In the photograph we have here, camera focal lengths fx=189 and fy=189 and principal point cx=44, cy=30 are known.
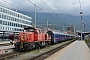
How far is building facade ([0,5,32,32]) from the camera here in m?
98.9

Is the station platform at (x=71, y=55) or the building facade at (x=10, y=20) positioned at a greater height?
Result: the building facade at (x=10, y=20)

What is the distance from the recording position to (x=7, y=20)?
10450cm

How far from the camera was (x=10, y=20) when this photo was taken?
108 m

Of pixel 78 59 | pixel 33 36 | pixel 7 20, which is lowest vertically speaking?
pixel 78 59

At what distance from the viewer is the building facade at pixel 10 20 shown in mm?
98938

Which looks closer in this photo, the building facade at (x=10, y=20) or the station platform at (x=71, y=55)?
the station platform at (x=71, y=55)

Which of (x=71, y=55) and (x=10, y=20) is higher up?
(x=10, y=20)

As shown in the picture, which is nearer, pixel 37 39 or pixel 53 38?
pixel 37 39

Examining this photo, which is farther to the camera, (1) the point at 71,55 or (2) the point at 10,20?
(2) the point at 10,20

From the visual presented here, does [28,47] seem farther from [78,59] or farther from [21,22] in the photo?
[21,22]

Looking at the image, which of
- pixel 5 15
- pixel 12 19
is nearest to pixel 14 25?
pixel 12 19

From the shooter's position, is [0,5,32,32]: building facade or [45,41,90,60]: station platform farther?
[0,5,32,32]: building facade

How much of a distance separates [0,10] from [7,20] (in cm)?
940

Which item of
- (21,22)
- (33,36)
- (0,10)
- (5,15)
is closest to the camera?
(33,36)
